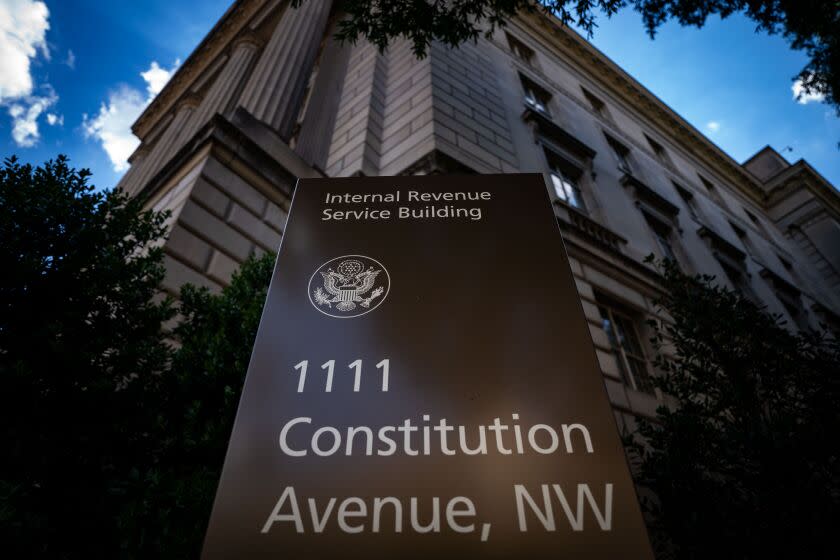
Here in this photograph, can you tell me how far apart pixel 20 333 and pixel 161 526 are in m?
1.66

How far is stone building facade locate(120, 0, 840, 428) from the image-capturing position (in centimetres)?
660

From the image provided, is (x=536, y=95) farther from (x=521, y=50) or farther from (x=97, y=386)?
(x=97, y=386)

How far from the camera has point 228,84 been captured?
13258 mm

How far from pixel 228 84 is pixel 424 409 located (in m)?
14.6

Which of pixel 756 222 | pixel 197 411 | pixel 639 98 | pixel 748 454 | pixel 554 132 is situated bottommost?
pixel 748 454

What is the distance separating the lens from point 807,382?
15.3 ft

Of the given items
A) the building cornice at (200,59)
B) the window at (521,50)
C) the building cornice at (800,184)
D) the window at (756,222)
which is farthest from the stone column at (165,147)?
the building cornice at (800,184)

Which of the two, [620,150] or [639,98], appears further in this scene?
[639,98]

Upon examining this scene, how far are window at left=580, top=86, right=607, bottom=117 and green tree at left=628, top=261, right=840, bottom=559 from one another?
52.0 ft

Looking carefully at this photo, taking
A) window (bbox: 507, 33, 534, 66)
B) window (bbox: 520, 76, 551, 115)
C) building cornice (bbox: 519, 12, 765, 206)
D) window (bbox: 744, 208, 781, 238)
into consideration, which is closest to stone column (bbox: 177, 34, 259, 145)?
window (bbox: 520, 76, 551, 115)

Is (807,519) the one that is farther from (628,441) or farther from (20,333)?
(20,333)

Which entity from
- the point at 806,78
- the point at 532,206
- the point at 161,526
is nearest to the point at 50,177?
the point at 161,526

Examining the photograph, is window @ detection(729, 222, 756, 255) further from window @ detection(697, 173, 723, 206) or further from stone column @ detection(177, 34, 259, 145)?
stone column @ detection(177, 34, 259, 145)

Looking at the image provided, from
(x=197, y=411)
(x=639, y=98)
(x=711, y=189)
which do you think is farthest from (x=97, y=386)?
(x=711, y=189)
